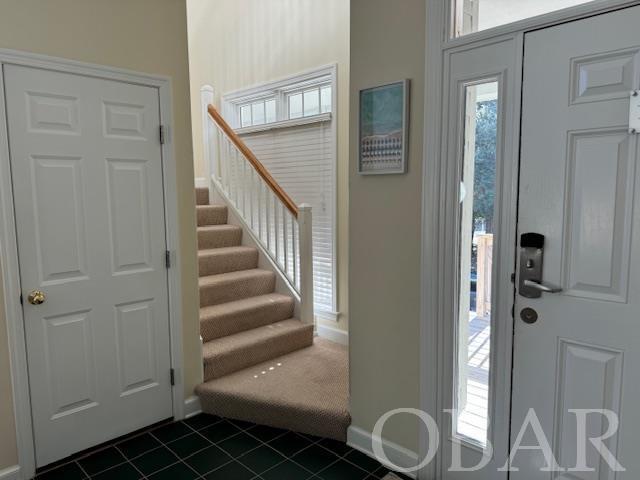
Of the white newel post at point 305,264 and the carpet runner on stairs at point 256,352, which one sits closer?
the carpet runner on stairs at point 256,352

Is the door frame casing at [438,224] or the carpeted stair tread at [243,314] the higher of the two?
the door frame casing at [438,224]

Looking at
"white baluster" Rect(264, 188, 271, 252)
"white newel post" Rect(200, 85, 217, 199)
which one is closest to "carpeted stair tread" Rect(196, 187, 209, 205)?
"white newel post" Rect(200, 85, 217, 199)

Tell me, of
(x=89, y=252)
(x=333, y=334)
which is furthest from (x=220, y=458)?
(x=333, y=334)

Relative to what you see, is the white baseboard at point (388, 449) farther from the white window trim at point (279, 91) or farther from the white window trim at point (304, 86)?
the white window trim at point (279, 91)

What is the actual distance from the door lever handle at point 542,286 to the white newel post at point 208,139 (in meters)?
3.44

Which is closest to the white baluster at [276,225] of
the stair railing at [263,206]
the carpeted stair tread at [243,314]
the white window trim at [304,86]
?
the stair railing at [263,206]

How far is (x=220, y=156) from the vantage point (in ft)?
14.4

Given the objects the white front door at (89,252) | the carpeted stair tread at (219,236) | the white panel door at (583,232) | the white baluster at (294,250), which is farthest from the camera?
the carpeted stair tread at (219,236)

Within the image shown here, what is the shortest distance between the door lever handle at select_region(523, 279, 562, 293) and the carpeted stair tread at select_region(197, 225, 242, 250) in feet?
9.29

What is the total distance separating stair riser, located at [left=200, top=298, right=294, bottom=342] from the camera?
10.3 ft

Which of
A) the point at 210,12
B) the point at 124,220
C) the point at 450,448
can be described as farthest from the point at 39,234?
the point at 210,12

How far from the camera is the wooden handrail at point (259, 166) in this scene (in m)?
3.68

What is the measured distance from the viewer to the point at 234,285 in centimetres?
357

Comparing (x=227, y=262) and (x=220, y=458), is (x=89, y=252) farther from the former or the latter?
(x=227, y=262)
